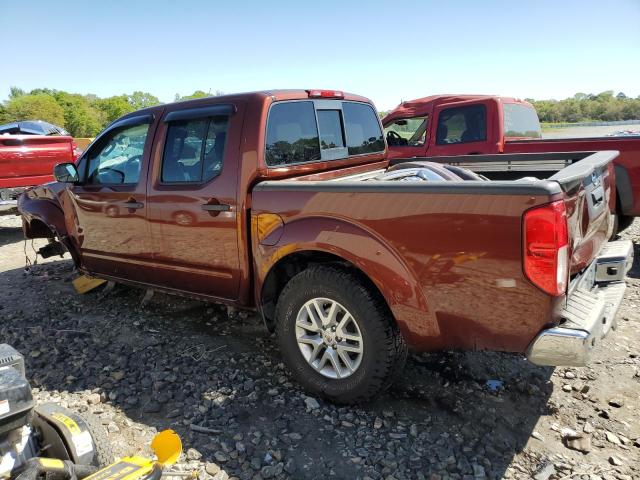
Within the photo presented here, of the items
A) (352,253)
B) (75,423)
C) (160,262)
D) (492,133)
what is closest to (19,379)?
(75,423)

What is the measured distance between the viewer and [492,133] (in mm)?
6992

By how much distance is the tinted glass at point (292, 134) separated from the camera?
3.38 m

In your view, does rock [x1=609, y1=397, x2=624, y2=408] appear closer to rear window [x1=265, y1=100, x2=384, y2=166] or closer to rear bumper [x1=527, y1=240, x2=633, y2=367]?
rear bumper [x1=527, y1=240, x2=633, y2=367]

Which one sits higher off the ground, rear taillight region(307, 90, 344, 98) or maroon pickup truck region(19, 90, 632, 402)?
rear taillight region(307, 90, 344, 98)

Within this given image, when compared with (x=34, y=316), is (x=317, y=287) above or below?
above

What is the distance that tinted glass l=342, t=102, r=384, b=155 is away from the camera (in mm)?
4168

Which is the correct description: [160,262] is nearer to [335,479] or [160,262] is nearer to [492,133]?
[335,479]

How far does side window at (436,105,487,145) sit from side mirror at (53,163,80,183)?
515 centimetres

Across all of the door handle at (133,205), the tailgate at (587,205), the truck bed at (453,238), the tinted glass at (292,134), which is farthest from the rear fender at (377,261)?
the door handle at (133,205)

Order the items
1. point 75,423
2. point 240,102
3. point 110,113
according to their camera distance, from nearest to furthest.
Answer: point 75,423, point 240,102, point 110,113

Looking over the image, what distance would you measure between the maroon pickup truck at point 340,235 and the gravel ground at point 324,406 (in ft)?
1.13

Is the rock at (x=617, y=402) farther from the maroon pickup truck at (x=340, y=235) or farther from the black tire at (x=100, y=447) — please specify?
the black tire at (x=100, y=447)

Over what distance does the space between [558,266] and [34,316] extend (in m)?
4.51

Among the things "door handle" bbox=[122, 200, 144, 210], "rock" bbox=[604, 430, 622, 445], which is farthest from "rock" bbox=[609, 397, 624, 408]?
"door handle" bbox=[122, 200, 144, 210]
